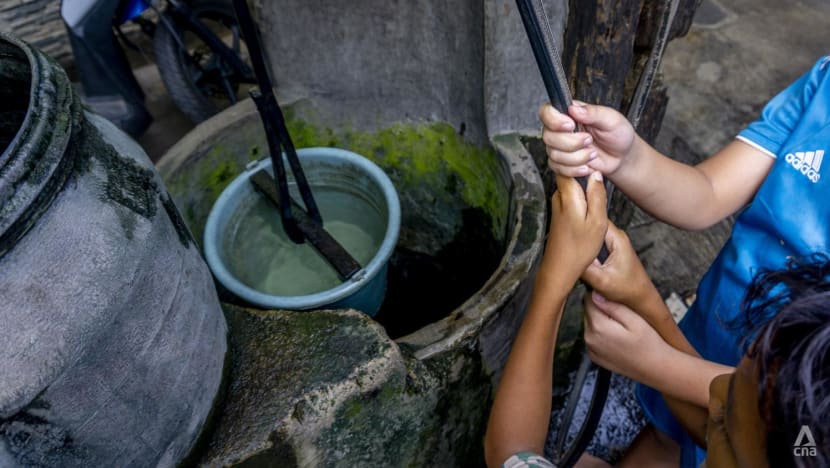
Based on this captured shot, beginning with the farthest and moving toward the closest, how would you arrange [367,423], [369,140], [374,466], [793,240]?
[369,140] → [374,466] → [367,423] → [793,240]

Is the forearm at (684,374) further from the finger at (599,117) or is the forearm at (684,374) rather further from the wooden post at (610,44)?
the wooden post at (610,44)

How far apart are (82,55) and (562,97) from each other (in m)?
3.12

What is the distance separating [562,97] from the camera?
3.46 feet

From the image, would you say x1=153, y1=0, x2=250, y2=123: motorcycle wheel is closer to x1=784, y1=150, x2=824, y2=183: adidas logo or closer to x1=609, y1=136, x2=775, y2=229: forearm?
x1=609, y1=136, x2=775, y2=229: forearm

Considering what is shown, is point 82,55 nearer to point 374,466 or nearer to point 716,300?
point 374,466

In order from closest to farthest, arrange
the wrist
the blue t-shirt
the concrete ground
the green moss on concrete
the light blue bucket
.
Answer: the wrist → the blue t-shirt → the light blue bucket → the green moss on concrete → the concrete ground

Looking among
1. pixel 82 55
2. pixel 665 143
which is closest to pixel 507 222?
pixel 665 143

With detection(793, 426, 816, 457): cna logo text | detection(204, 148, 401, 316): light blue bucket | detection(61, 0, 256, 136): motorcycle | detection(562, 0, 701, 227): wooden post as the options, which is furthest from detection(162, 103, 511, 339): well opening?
detection(793, 426, 816, 457): cna logo text

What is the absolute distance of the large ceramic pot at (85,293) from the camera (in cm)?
83

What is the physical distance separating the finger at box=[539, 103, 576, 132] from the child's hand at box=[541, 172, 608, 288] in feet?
0.33

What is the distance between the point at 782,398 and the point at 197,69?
365 centimetres

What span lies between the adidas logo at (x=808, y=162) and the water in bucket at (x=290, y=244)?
1.37 meters

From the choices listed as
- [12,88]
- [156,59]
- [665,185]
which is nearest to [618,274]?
[665,185]

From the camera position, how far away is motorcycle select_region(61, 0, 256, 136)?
10.3ft
